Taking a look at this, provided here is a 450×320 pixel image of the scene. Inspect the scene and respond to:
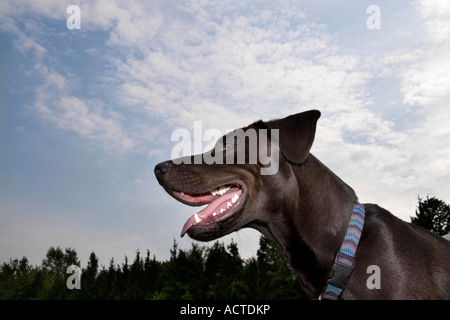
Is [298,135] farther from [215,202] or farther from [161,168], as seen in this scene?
[161,168]

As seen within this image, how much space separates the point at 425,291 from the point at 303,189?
154 centimetres

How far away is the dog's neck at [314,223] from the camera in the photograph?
4.30m

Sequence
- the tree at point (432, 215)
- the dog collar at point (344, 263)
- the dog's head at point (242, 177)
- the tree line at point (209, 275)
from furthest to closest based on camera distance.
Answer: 1. the tree line at point (209, 275)
2. the tree at point (432, 215)
3. the dog's head at point (242, 177)
4. the dog collar at point (344, 263)

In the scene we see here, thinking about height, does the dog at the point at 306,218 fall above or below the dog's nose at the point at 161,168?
below

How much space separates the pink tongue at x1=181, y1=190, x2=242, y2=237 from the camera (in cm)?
450

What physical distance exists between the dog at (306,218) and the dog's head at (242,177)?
1cm

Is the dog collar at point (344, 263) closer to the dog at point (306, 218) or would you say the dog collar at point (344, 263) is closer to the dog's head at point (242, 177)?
the dog at point (306, 218)

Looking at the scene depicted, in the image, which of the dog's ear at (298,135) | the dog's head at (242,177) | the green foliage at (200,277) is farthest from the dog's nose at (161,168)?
the green foliage at (200,277)

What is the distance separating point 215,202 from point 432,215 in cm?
3050

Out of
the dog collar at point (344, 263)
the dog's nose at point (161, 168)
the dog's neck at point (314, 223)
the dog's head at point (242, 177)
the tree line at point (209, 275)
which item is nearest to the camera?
the dog collar at point (344, 263)

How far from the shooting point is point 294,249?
445 cm

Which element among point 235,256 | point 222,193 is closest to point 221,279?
point 235,256

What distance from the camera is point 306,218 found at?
14.4ft
